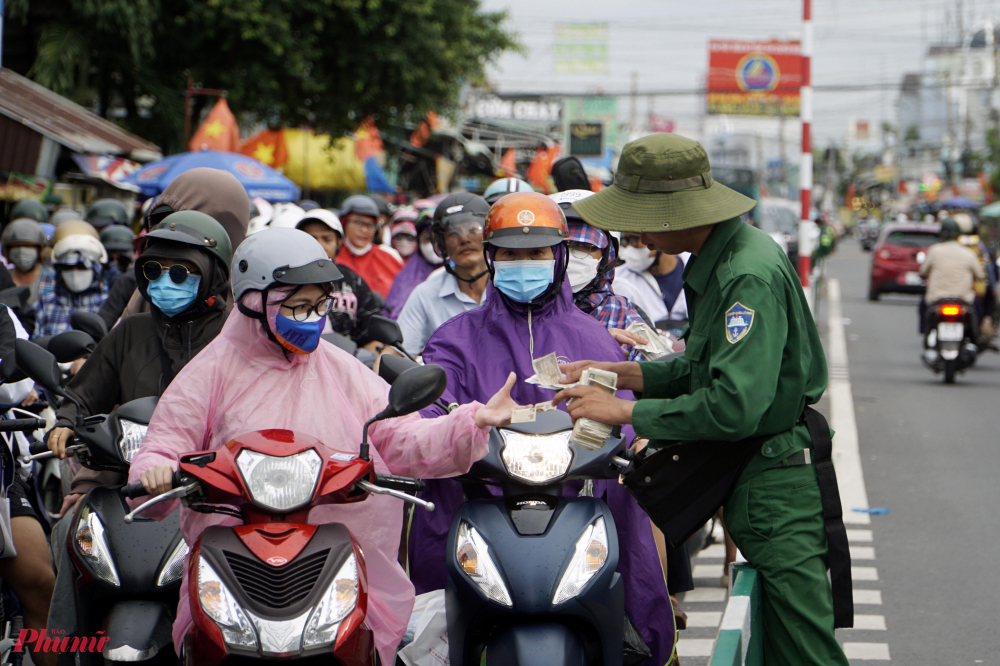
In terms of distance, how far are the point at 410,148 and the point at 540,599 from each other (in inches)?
1080

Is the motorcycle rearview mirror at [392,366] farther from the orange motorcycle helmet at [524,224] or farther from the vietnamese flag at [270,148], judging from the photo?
the vietnamese flag at [270,148]

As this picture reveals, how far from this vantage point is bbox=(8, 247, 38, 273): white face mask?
28.6ft

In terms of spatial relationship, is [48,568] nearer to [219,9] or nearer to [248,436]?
[248,436]

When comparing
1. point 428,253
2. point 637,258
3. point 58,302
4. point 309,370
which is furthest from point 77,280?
point 309,370

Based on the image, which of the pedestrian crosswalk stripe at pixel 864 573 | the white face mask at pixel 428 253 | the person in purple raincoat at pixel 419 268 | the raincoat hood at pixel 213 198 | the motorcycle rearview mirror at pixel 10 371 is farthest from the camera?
the white face mask at pixel 428 253

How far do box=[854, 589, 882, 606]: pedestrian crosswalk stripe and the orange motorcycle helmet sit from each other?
320 centimetres

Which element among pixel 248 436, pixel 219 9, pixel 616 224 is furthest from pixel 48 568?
pixel 219 9

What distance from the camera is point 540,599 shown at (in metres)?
3.35

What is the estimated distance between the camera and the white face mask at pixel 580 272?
5.41 m

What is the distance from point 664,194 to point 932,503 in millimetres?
5963

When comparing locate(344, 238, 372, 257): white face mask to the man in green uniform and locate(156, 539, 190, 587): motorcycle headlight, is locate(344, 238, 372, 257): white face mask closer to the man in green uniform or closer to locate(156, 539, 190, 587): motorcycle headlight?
locate(156, 539, 190, 587): motorcycle headlight

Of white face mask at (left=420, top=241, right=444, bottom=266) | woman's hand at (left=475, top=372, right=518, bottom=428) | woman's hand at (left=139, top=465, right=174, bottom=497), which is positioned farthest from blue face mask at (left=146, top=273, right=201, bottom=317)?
white face mask at (left=420, top=241, right=444, bottom=266)

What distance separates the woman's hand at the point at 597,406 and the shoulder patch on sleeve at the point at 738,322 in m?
0.33

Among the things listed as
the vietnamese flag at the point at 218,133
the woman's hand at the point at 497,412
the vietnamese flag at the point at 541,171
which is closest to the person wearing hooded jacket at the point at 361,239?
the woman's hand at the point at 497,412
